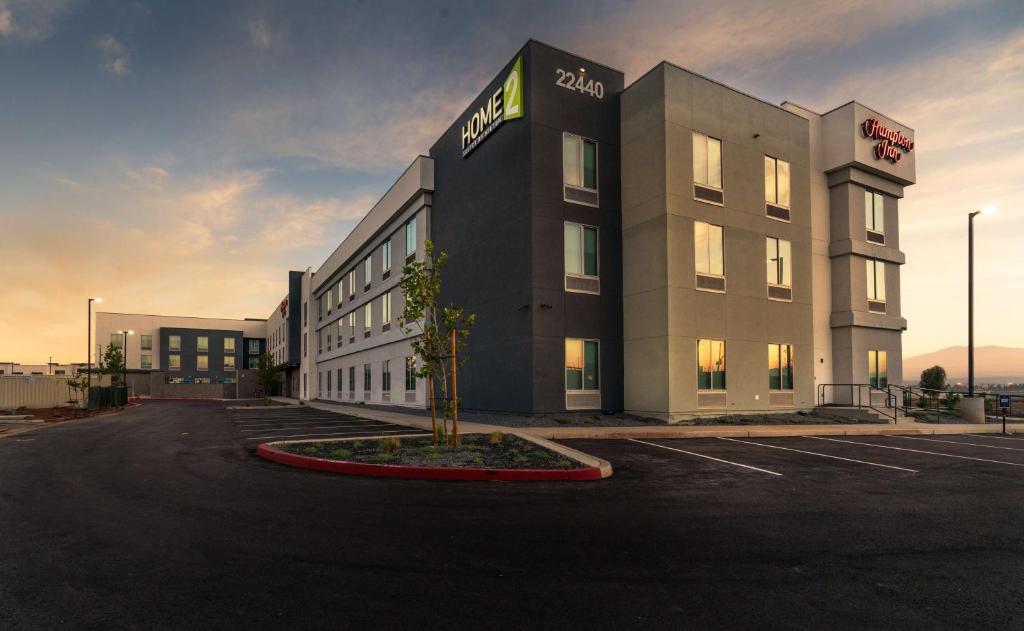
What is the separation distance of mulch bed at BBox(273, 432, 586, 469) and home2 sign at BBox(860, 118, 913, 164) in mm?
24238

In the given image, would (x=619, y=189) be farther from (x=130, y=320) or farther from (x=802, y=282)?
(x=130, y=320)

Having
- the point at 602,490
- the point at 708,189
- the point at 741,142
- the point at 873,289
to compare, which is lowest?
the point at 602,490

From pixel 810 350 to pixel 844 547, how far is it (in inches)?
841

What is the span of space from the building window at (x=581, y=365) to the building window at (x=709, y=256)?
A: 16.1ft

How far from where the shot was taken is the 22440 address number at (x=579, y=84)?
899 inches

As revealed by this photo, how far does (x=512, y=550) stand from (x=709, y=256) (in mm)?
18886

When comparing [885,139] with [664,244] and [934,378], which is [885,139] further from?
[934,378]

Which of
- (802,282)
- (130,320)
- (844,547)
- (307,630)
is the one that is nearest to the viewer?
(307,630)

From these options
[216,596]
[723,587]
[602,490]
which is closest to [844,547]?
[723,587]

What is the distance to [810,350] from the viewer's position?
25.3m

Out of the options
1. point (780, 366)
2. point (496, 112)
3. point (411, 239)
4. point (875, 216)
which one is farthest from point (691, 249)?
point (411, 239)

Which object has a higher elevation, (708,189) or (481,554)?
(708,189)

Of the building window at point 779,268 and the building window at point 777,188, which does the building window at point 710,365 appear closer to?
the building window at point 779,268

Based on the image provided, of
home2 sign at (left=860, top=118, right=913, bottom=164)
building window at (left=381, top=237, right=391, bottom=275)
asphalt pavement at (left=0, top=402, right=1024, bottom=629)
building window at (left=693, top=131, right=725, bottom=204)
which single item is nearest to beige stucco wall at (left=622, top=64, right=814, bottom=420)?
building window at (left=693, top=131, right=725, bottom=204)
